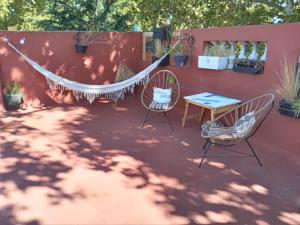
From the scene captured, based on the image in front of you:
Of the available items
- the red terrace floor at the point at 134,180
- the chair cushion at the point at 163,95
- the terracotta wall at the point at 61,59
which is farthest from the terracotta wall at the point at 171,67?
the chair cushion at the point at 163,95

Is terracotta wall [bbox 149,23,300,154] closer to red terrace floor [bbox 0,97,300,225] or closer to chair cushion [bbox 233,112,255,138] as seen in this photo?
red terrace floor [bbox 0,97,300,225]

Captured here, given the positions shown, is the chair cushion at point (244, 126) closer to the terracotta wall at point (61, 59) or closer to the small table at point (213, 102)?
the small table at point (213, 102)

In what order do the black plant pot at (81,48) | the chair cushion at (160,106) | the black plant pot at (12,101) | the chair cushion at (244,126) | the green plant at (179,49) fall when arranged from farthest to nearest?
the black plant pot at (81,48) < the black plant pot at (12,101) < the green plant at (179,49) < the chair cushion at (160,106) < the chair cushion at (244,126)

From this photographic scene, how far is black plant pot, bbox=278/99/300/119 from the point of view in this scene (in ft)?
9.18

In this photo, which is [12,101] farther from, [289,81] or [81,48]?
[289,81]

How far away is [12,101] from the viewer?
4578mm

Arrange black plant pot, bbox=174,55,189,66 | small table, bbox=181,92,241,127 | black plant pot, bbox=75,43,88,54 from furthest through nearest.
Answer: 1. black plant pot, bbox=75,43,88,54
2. black plant pot, bbox=174,55,189,66
3. small table, bbox=181,92,241,127

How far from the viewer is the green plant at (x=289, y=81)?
282cm

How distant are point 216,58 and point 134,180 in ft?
6.36

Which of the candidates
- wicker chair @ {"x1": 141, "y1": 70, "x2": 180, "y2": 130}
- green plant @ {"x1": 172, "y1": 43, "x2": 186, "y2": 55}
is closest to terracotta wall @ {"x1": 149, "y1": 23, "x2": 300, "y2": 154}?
green plant @ {"x1": 172, "y1": 43, "x2": 186, "y2": 55}

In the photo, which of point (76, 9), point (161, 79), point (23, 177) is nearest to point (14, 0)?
point (76, 9)

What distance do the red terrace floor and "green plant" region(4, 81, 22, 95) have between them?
3.15 ft

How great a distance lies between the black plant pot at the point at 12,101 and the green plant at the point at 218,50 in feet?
9.43

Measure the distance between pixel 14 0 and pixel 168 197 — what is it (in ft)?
38.3
